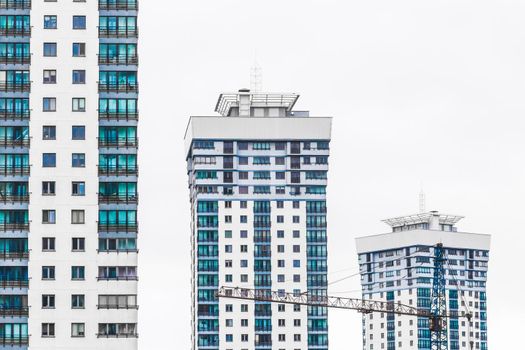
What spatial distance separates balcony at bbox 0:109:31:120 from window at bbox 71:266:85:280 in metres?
14.6

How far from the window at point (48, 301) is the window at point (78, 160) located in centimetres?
1168

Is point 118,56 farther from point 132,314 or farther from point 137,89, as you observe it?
point 132,314

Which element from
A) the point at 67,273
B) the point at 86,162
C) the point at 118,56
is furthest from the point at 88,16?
the point at 67,273

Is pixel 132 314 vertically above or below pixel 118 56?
below

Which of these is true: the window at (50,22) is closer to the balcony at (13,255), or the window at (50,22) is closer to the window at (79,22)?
the window at (79,22)

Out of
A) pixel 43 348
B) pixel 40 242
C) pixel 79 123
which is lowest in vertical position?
pixel 43 348

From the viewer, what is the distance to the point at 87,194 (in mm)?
143125

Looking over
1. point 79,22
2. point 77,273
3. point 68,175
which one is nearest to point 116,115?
point 68,175

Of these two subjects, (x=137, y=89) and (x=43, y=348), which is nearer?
(x=43, y=348)

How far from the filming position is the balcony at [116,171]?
14412 cm

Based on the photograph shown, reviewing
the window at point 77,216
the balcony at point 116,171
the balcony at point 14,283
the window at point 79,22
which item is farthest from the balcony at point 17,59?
the balcony at point 14,283

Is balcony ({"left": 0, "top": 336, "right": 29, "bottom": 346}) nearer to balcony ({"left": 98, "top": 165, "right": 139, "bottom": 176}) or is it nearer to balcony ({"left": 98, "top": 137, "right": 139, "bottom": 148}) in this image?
balcony ({"left": 98, "top": 165, "right": 139, "bottom": 176})

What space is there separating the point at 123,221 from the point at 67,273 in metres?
6.73

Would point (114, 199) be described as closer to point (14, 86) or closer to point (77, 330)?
point (77, 330)
